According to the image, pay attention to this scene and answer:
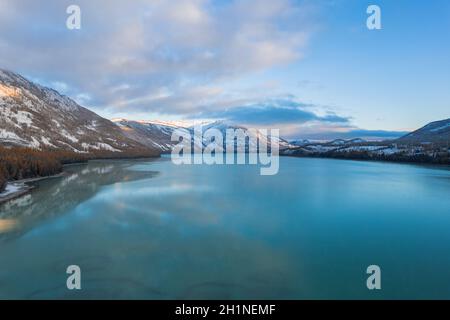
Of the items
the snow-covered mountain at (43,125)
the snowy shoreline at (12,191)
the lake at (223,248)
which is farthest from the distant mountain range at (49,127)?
the lake at (223,248)

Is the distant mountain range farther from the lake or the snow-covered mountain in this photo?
the lake

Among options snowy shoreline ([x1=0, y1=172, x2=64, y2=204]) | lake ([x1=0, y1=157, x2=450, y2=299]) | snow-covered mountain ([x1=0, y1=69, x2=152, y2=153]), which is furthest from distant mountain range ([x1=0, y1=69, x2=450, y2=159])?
lake ([x1=0, y1=157, x2=450, y2=299])

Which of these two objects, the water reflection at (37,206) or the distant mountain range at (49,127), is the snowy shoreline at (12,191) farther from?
the distant mountain range at (49,127)

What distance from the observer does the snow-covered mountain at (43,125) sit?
10000 centimetres

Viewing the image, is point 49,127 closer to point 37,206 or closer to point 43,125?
point 43,125

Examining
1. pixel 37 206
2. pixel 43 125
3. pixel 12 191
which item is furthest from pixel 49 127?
pixel 37 206

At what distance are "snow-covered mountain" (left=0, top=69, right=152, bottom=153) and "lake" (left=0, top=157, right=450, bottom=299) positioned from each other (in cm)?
8180

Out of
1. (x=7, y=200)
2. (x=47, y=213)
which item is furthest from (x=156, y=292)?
(x=7, y=200)

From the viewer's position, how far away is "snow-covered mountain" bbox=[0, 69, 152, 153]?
100000 mm

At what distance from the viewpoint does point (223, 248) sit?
1415cm

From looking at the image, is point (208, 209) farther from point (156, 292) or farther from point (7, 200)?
point (7, 200)

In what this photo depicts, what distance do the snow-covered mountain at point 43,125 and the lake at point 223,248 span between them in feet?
268

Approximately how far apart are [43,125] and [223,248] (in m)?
127
